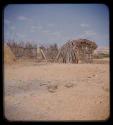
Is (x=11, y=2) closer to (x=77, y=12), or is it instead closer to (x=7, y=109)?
(x=77, y=12)

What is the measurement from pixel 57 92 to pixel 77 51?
18.4 inches

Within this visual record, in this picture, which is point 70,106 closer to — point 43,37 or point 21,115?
point 21,115

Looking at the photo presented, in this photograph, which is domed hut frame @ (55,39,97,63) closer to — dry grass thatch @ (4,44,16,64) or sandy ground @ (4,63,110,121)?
sandy ground @ (4,63,110,121)

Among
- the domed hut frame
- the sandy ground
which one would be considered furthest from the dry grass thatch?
the domed hut frame

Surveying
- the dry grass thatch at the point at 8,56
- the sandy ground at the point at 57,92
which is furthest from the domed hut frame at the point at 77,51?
the dry grass thatch at the point at 8,56

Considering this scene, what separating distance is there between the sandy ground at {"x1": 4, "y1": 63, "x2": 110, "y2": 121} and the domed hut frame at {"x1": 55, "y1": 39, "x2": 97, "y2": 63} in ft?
0.22

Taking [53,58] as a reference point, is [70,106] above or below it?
below

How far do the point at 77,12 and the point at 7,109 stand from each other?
118 cm

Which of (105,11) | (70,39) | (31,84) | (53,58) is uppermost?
(105,11)

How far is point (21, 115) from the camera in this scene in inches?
90.4

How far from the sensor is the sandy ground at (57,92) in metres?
2.27

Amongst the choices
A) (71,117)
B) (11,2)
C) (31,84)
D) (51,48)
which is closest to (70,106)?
(71,117)

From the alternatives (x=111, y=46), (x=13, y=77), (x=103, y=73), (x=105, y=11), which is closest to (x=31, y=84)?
(x=13, y=77)

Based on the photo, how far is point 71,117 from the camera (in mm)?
2275
